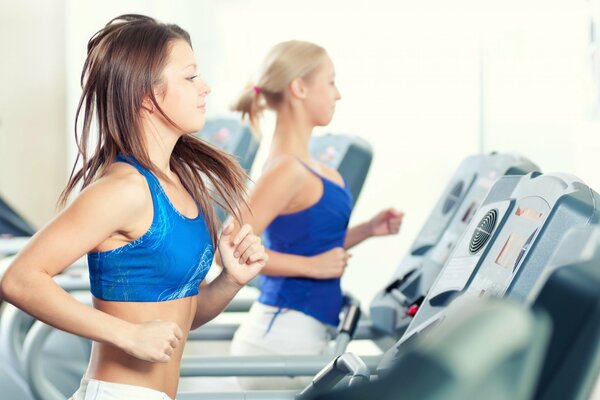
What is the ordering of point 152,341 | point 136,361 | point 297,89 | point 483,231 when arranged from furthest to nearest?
point 297,89, point 483,231, point 136,361, point 152,341

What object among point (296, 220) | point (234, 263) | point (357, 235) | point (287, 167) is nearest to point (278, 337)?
point (296, 220)

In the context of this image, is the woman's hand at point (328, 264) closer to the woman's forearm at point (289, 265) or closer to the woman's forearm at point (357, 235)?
the woman's forearm at point (289, 265)

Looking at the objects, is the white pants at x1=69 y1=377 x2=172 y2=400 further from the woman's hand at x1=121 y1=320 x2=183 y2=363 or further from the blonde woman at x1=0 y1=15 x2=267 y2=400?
the woman's hand at x1=121 y1=320 x2=183 y2=363

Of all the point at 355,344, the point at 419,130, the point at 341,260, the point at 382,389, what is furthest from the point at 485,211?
the point at 355,344

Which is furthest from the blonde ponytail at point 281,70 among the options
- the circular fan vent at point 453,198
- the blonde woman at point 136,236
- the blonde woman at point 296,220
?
the blonde woman at point 136,236

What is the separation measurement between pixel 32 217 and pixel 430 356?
5.21 m

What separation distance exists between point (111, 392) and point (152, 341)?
0.50 ft

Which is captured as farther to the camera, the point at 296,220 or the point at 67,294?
the point at 296,220

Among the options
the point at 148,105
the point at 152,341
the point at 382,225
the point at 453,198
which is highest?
the point at 148,105

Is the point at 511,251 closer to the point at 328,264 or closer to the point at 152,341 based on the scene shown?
the point at 152,341

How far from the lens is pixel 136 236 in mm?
1477

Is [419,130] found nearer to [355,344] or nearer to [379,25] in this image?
[379,25]

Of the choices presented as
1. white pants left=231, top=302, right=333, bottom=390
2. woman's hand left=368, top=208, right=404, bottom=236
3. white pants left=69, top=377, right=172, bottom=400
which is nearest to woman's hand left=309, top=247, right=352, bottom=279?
white pants left=231, top=302, right=333, bottom=390

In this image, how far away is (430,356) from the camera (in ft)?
1.71
